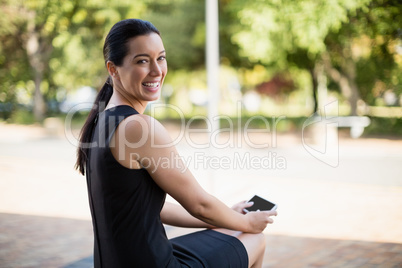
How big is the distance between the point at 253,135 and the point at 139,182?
1657cm

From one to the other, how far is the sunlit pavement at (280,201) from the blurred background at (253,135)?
23 millimetres

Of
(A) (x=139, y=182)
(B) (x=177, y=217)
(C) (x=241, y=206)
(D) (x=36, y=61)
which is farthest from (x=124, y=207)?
(D) (x=36, y=61)

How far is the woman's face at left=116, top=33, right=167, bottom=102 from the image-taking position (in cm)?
190

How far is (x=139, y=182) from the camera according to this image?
1.74 m

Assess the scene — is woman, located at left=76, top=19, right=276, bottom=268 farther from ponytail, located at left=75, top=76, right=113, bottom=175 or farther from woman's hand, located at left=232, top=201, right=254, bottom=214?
woman's hand, located at left=232, top=201, right=254, bottom=214

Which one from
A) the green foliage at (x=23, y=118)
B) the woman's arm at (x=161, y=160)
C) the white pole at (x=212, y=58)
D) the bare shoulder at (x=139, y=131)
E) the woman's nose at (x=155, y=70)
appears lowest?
the woman's arm at (x=161, y=160)

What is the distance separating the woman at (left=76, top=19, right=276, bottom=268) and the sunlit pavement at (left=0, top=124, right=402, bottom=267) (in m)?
2.30

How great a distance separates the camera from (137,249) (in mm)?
1748

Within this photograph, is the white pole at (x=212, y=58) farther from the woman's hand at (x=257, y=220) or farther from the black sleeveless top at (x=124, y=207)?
the black sleeveless top at (x=124, y=207)

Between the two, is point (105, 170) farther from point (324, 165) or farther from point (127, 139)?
point (324, 165)

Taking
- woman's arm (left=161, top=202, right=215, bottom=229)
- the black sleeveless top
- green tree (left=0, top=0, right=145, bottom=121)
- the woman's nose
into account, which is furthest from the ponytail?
green tree (left=0, top=0, right=145, bottom=121)

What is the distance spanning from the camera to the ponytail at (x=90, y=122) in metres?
1.97

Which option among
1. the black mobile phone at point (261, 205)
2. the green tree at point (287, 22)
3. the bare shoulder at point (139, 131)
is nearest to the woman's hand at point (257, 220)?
the black mobile phone at point (261, 205)

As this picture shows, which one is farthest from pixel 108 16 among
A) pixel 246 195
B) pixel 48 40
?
pixel 246 195
